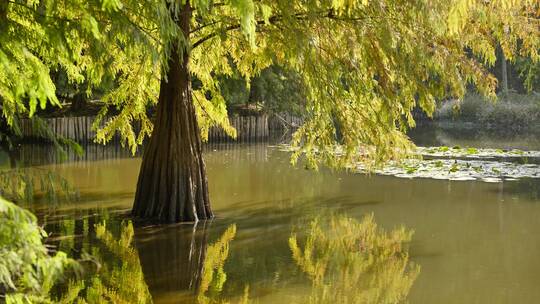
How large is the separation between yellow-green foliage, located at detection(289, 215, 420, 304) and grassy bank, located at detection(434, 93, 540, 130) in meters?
22.2

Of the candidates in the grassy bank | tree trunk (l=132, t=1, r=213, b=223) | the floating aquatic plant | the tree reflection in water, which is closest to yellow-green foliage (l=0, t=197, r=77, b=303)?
the tree reflection in water

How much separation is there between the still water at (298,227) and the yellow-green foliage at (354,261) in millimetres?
144

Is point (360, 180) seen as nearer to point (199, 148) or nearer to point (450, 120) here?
point (199, 148)

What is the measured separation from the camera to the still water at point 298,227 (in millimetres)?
9070

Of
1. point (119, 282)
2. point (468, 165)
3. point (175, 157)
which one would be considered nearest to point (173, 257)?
point (119, 282)

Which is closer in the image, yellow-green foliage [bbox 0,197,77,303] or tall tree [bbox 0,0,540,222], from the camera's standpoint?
yellow-green foliage [bbox 0,197,77,303]

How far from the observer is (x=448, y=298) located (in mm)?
8656

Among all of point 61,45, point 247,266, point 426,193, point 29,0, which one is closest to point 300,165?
point 426,193

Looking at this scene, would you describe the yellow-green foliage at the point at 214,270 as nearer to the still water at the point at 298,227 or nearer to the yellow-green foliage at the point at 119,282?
the still water at the point at 298,227

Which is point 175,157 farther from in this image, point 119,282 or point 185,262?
point 119,282

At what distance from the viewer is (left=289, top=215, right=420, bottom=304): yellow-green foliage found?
29.0ft

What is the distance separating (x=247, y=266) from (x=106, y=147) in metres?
16.0

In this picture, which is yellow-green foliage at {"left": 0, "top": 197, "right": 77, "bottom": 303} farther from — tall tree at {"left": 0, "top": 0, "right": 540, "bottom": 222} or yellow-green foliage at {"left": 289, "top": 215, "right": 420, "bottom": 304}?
tall tree at {"left": 0, "top": 0, "right": 540, "bottom": 222}

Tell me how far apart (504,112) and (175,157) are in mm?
26238
